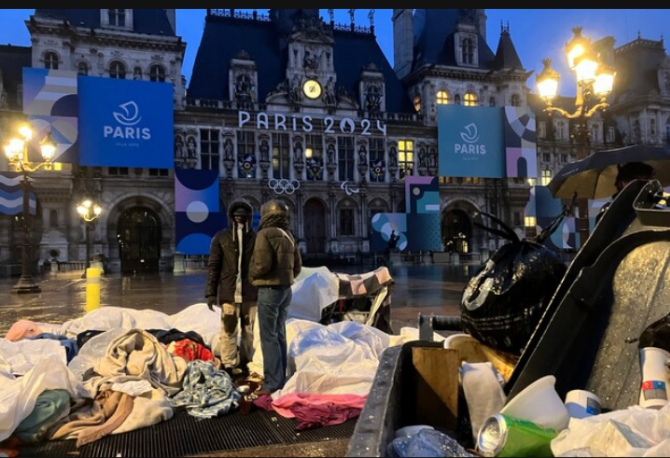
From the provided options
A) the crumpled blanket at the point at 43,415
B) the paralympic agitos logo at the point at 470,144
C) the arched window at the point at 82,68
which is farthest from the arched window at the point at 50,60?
the crumpled blanket at the point at 43,415

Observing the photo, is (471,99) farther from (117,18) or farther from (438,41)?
(117,18)

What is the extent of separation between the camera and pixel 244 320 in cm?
541

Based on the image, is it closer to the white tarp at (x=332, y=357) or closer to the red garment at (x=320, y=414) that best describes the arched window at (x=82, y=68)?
the white tarp at (x=332, y=357)

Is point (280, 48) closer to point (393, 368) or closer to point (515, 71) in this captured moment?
point (515, 71)

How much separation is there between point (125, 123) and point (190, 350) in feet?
82.9

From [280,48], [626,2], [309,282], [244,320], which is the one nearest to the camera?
[626,2]

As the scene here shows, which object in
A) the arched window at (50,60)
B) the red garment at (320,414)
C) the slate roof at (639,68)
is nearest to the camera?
the red garment at (320,414)

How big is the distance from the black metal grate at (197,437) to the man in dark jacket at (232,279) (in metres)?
1.34

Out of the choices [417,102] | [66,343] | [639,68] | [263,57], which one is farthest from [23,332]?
[639,68]

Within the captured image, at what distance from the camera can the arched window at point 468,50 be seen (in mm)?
37944

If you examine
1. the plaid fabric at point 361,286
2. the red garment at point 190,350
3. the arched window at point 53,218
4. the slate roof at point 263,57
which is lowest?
the red garment at point 190,350

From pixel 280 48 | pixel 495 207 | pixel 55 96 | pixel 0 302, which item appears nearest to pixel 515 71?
pixel 495 207

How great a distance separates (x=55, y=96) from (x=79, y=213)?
6122mm

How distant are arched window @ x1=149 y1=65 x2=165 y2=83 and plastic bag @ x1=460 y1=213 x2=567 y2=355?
31137 mm
